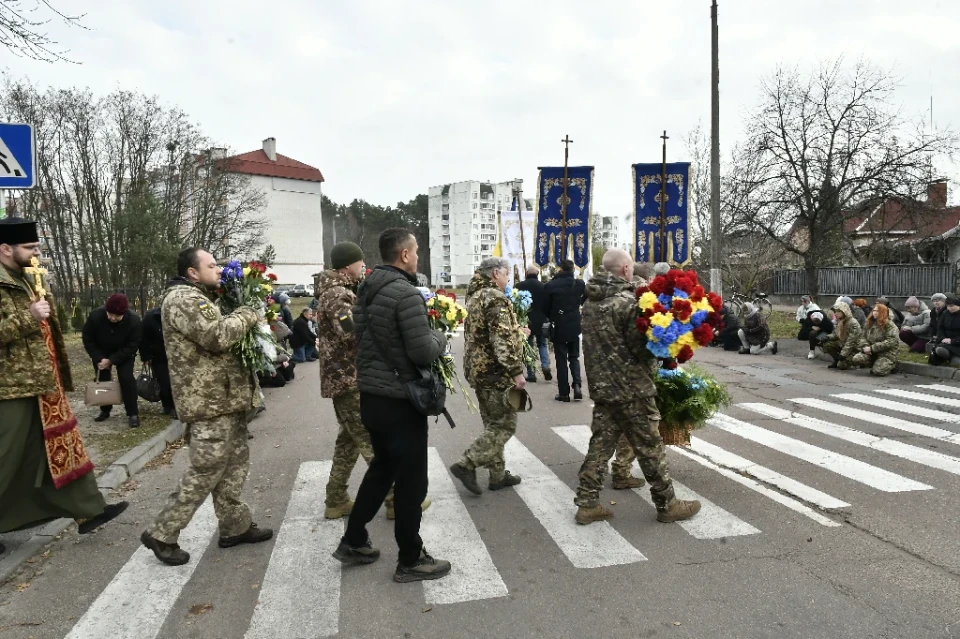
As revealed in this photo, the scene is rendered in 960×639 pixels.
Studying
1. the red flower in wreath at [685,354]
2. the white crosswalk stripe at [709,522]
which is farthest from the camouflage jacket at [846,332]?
the red flower in wreath at [685,354]

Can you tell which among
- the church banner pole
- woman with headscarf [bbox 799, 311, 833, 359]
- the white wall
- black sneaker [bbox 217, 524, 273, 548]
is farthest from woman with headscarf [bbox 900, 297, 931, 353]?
the white wall

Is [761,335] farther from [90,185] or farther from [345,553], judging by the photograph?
[90,185]

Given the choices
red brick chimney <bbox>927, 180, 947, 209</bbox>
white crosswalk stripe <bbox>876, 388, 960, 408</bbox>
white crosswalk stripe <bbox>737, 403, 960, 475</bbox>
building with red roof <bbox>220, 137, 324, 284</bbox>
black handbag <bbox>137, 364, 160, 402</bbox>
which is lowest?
white crosswalk stripe <bbox>876, 388, 960, 408</bbox>

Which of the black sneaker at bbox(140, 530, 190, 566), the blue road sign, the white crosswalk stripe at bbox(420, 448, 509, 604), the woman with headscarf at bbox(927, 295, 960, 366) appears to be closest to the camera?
the white crosswalk stripe at bbox(420, 448, 509, 604)

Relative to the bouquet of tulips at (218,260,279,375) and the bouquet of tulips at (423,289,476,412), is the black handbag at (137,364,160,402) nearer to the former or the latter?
the bouquet of tulips at (218,260,279,375)

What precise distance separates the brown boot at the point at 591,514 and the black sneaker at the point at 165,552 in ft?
9.09

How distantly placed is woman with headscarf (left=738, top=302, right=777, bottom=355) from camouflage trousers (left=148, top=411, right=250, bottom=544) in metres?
15.0

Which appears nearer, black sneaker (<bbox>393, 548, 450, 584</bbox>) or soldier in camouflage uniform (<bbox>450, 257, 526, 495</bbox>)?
black sneaker (<bbox>393, 548, 450, 584</bbox>)

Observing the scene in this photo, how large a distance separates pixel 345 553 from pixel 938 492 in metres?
4.88

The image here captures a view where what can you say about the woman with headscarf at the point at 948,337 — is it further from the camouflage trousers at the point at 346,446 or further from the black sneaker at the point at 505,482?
the camouflage trousers at the point at 346,446

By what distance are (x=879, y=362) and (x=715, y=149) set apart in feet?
22.7

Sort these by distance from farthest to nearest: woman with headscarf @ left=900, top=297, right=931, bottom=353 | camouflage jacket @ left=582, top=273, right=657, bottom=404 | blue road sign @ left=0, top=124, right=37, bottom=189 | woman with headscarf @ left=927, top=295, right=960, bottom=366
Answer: woman with headscarf @ left=900, top=297, right=931, bottom=353 < woman with headscarf @ left=927, top=295, right=960, bottom=366 < blue road sign @ left=0, top=124, right=37, bottom=189 < camouflage jacket @ left=582, top=273, right=657, bottom=404

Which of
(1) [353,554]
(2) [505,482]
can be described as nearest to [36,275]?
(1) [353,554]

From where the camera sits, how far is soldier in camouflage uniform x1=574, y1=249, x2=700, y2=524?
189 inches
